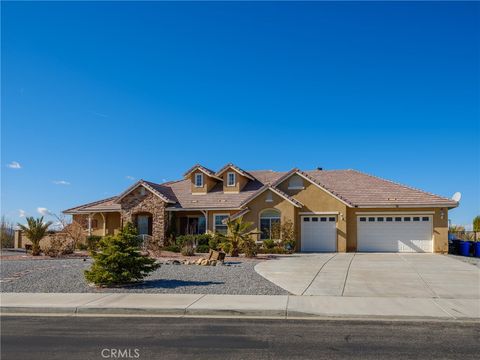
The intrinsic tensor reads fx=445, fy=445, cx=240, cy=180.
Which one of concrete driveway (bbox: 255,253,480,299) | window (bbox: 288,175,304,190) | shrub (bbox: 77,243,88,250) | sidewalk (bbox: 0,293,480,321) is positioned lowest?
shrub (bbox: 77,243,88,250)

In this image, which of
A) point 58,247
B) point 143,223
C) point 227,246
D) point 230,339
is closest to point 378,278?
point 230,339

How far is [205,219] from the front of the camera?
31703 mm

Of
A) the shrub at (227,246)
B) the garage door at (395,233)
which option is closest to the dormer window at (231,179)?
the shrub at (227,246)

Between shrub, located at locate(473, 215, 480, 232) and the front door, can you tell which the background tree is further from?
shrub, located at locate(473, 215, 480, 232)

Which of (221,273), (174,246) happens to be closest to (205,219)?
(174,246)

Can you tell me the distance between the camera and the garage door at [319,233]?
28.7m

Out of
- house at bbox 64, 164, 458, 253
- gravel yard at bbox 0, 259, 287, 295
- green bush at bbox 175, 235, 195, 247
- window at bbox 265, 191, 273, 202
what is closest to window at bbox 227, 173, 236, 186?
house at bbox 64, 164, 458, 253

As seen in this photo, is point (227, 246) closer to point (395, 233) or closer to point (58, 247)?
point (58, 247)

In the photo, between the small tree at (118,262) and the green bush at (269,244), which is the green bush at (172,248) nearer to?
the green bush at (269,244)

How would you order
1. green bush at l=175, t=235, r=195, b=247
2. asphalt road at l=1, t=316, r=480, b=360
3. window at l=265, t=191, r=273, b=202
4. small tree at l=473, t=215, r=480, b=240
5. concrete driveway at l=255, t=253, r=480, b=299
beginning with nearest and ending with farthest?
asphalt road at l=1, t=316, r=480, b=360 → concrete driveway at l=255, t=253, r=480, b=299 → green bush at l=175, t=235, r=195, b=247 → window at l=265, t=191, r=273, b=202 → small tree at l=473, t=215, r=480, b=240

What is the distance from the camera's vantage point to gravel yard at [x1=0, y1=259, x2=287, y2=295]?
12891 mm

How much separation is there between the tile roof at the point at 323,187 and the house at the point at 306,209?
0.06 metres

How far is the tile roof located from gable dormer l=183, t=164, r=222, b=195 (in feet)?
1.51

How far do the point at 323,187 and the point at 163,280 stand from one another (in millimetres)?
16370
